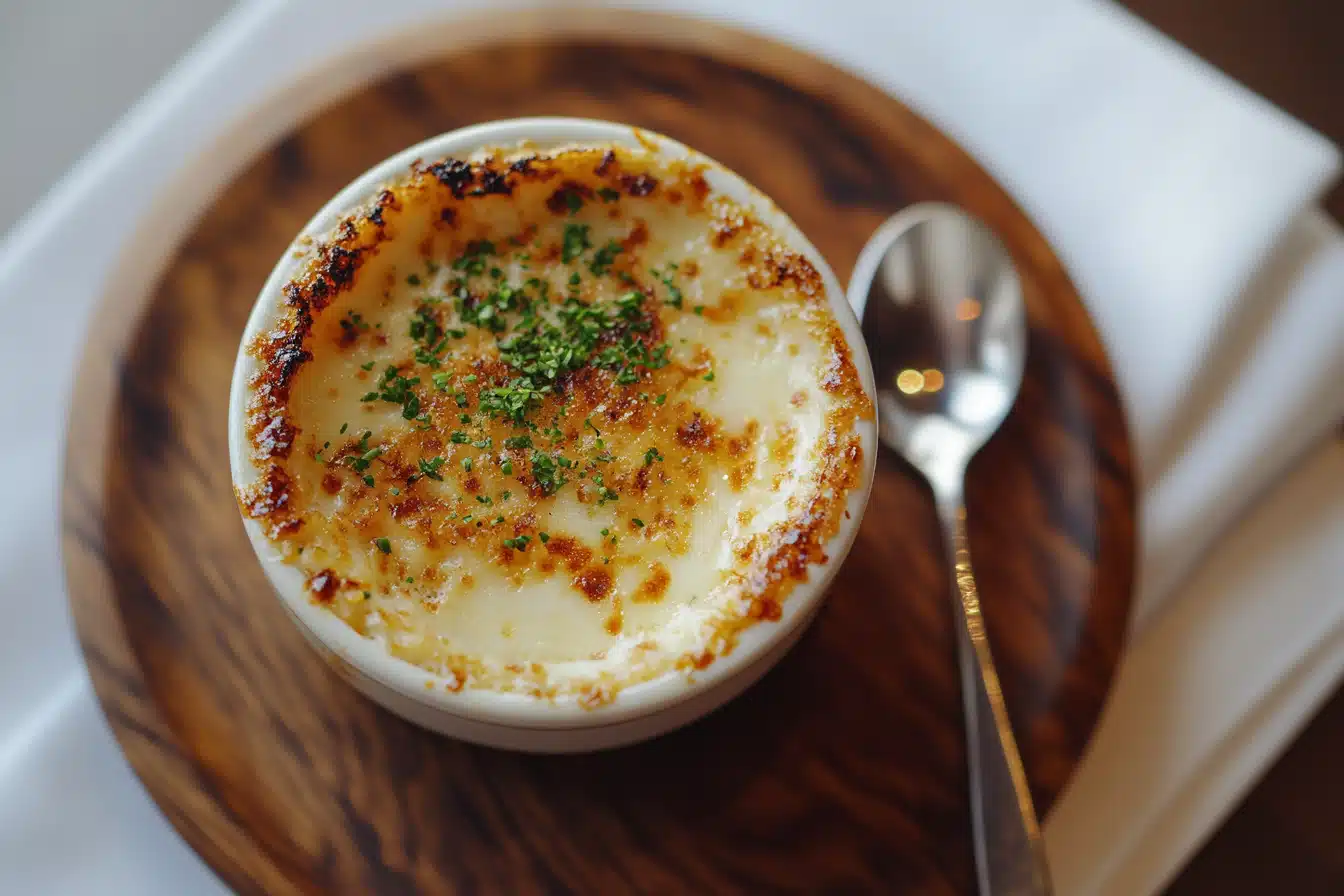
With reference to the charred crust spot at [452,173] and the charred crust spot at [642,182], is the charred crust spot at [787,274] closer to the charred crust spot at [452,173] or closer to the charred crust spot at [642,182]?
the charred crust spot at [642,182]

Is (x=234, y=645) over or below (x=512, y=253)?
below

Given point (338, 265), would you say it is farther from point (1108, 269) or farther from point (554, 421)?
point (1108, 269)

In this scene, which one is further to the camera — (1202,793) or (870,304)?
(1202,793)

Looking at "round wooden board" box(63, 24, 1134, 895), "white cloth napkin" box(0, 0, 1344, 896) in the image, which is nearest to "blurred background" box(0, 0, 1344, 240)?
"white cloth napkin" box(0, 0, 1344, 896)

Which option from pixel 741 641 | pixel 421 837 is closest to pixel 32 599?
pixel 421 837

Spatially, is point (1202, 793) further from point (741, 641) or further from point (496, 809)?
point (496, 809)

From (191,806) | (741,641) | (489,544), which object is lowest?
(191,806)

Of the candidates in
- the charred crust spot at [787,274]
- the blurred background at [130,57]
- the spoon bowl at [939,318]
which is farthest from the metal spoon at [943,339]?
the blurred background at [130,57]
